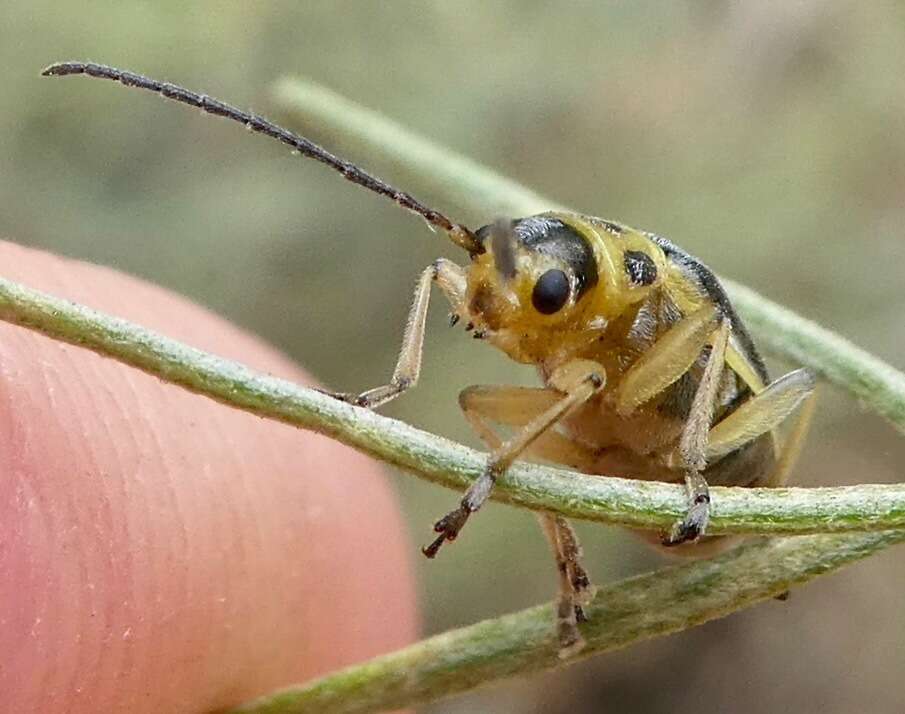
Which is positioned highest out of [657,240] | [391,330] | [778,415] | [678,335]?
[391,330]

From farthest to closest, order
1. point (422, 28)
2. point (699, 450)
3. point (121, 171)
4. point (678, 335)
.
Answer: point (422, 28), point (121, 171), point (678, 335), point (699, 450)

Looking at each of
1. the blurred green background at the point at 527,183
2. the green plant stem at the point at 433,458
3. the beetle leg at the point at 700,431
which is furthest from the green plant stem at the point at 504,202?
the blurred green background at the point at 527,183

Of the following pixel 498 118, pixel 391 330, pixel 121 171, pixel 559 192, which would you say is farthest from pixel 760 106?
pixel 121 171

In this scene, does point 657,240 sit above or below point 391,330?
below

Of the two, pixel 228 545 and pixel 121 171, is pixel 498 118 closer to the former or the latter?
pixel 121 171

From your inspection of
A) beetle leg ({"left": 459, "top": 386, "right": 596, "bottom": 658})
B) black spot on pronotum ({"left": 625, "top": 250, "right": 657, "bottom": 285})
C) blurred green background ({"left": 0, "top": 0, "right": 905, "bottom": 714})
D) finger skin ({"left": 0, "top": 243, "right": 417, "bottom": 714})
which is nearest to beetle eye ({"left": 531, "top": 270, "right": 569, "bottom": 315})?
beetle leg ({"left": 459, "top": 386, "right": 596, "bottom": 658})

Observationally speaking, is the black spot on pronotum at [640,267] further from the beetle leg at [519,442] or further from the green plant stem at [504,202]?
the beetle leg at [519,442]

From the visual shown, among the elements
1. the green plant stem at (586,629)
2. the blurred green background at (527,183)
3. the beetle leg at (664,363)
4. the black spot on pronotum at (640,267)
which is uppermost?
the blurred green background at (527,183)
